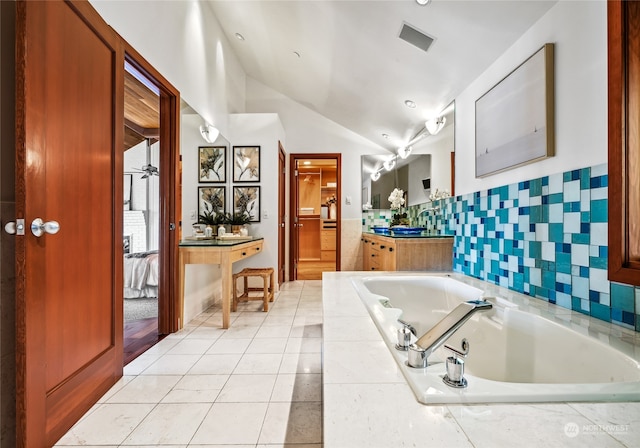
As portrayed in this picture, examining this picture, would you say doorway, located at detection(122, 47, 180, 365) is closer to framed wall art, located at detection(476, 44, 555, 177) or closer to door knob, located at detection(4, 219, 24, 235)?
door knob, located at detection(4, 219, 24, 235)

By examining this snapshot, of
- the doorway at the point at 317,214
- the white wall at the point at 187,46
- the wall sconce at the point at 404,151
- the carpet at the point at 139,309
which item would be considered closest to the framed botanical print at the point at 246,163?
the white wall at the point at 187,46

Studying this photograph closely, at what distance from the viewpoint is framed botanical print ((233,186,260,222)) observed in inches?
152

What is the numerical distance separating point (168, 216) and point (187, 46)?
5.32 feet

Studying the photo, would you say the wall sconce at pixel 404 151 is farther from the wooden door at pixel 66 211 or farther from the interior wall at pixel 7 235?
the interior wall at pixel 7 235

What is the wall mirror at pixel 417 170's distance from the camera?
2902 mm

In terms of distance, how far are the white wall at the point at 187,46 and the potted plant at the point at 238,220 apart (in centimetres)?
107

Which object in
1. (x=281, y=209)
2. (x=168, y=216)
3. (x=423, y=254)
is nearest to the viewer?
(x=168, y=216)

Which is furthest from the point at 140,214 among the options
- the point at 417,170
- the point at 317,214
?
the point at 417,170

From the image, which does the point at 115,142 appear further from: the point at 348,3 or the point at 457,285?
the point at 457,285

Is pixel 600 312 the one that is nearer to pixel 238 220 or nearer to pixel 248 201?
pixel 238 220

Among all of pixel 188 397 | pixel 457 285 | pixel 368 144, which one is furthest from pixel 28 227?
pixel 368 144

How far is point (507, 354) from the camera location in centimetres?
144

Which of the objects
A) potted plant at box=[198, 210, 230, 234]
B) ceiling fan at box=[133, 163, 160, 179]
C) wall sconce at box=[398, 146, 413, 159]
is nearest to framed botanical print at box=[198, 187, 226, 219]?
potted plant at box=[198, 210, 230, 234]

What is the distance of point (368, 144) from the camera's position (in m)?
4.95
